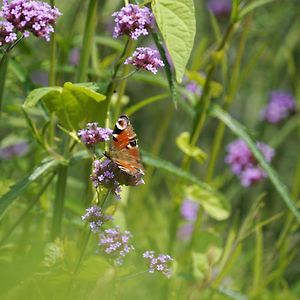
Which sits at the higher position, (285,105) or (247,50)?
(247,50)

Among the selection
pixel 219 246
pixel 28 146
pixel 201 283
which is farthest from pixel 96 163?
pixel 28 146

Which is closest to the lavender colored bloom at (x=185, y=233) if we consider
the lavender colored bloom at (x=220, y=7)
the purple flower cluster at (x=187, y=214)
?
→ the purple flower cluster at (x=187, y=214)

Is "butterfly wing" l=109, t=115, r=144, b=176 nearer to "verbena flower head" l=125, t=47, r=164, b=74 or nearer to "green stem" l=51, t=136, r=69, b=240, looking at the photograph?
"verbena flower head" l=125, t=47, r=164, b=74

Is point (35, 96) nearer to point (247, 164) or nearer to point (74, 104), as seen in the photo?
point (74, 104)

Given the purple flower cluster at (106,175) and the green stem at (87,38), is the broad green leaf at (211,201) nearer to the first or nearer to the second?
the green stem at (87,38)

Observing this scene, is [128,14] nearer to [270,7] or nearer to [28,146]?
[28,146]

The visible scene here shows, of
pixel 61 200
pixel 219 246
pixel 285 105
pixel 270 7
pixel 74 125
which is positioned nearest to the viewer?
pixel 74 125

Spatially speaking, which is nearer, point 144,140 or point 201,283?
point 201,283
